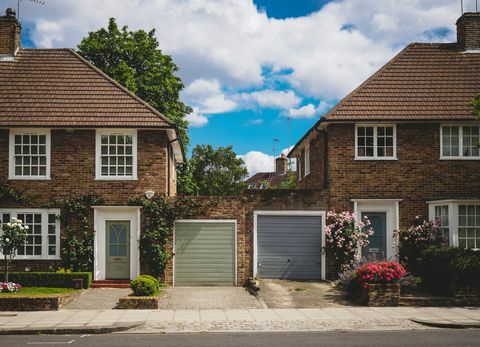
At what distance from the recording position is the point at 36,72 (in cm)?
2356

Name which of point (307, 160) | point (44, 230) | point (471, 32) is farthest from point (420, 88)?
point (44, 230)

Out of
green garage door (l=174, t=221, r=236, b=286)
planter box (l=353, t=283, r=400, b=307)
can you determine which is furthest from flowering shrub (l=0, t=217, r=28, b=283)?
planter box (l=353, t=283, r=400, b=307)

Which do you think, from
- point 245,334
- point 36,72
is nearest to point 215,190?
Answer: point 36,72

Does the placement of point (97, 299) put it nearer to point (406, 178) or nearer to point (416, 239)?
point (416, 239)

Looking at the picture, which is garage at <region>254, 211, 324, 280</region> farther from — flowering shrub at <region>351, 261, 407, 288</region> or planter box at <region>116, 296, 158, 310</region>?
planter box at <region>116, 296, 158, 310</region>

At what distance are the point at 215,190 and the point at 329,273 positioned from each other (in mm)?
38666

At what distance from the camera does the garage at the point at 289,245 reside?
22.2m

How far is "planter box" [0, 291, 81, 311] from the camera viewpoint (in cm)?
1634

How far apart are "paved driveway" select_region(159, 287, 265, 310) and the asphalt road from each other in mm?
4097

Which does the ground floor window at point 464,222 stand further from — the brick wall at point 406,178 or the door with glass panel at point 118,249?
the door with glass panel at point 118,249

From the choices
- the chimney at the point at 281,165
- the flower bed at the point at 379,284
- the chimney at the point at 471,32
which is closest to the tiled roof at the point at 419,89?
the chimney at the point at 471,32

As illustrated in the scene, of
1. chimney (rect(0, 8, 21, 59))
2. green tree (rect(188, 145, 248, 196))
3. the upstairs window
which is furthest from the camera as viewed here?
green tree (rect(188, 145, 248, 196))

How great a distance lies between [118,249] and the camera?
2170 cm

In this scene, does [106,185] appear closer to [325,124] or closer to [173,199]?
[173,199]
